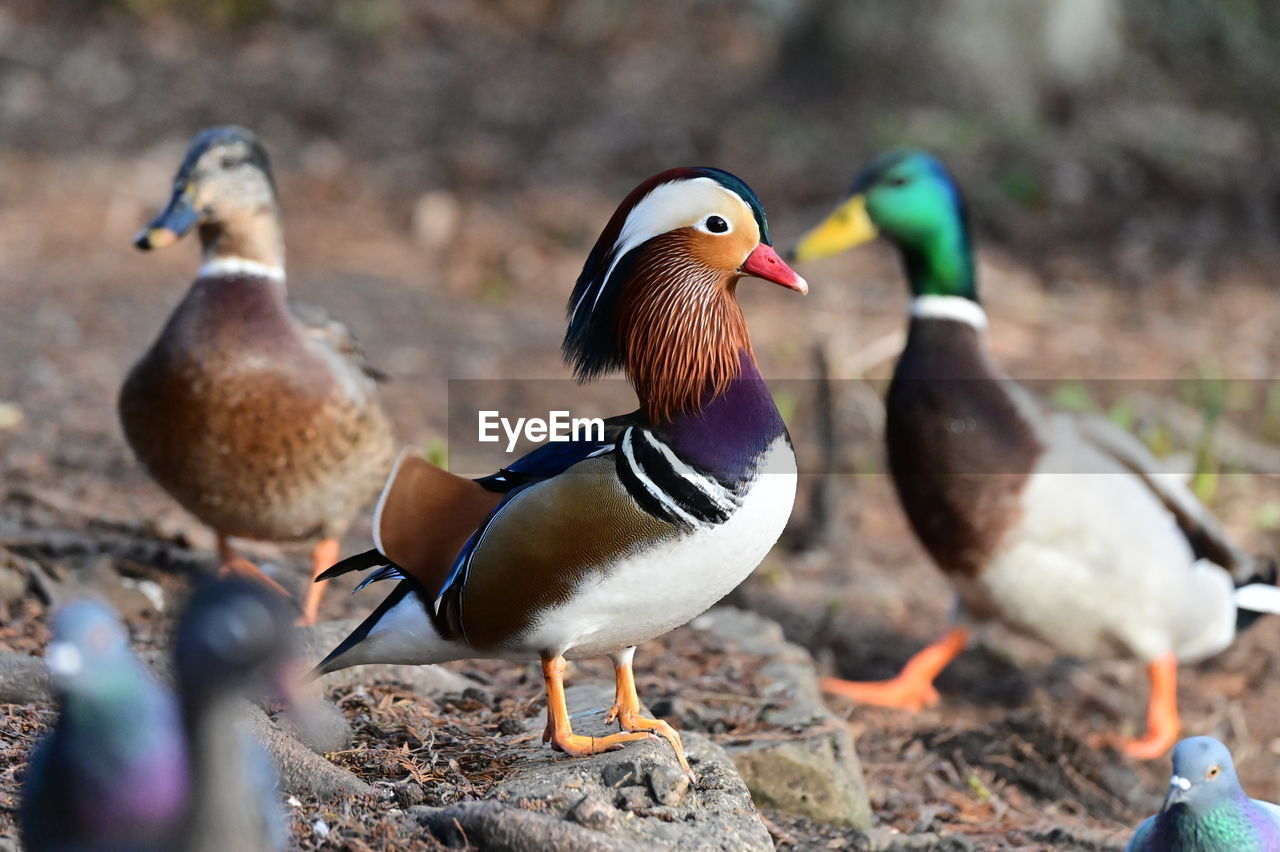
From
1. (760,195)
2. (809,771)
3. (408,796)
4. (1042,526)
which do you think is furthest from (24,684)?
(760,195)

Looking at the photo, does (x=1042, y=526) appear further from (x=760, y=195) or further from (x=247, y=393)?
(x=760, y=195)

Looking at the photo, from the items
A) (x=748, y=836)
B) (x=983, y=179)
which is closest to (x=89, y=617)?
(x=748, y=836)

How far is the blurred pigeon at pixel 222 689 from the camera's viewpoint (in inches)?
81.0

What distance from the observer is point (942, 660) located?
5.22 m

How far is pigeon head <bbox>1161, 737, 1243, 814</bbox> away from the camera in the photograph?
10.4 ft

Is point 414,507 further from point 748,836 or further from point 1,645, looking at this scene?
point 1,645

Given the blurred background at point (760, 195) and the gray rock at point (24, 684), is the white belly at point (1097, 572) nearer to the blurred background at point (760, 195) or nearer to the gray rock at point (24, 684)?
the blurred background at point (760, 195)

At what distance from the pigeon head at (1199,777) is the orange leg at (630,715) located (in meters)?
1.07

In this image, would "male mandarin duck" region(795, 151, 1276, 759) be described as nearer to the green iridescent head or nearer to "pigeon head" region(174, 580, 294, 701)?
the green iridescent head

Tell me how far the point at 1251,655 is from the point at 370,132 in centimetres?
689

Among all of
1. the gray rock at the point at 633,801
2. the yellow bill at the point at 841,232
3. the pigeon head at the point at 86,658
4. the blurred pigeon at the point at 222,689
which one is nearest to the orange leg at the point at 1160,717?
the yellow bill at the point at 841,232

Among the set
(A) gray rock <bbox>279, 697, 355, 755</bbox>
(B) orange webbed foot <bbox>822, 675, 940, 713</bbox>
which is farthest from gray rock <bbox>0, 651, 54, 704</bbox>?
(B) orange webbed foot <bbox>822, 675, 940, 713</bbox>

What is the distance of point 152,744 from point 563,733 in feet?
3.12

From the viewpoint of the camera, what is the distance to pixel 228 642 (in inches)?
81.0
